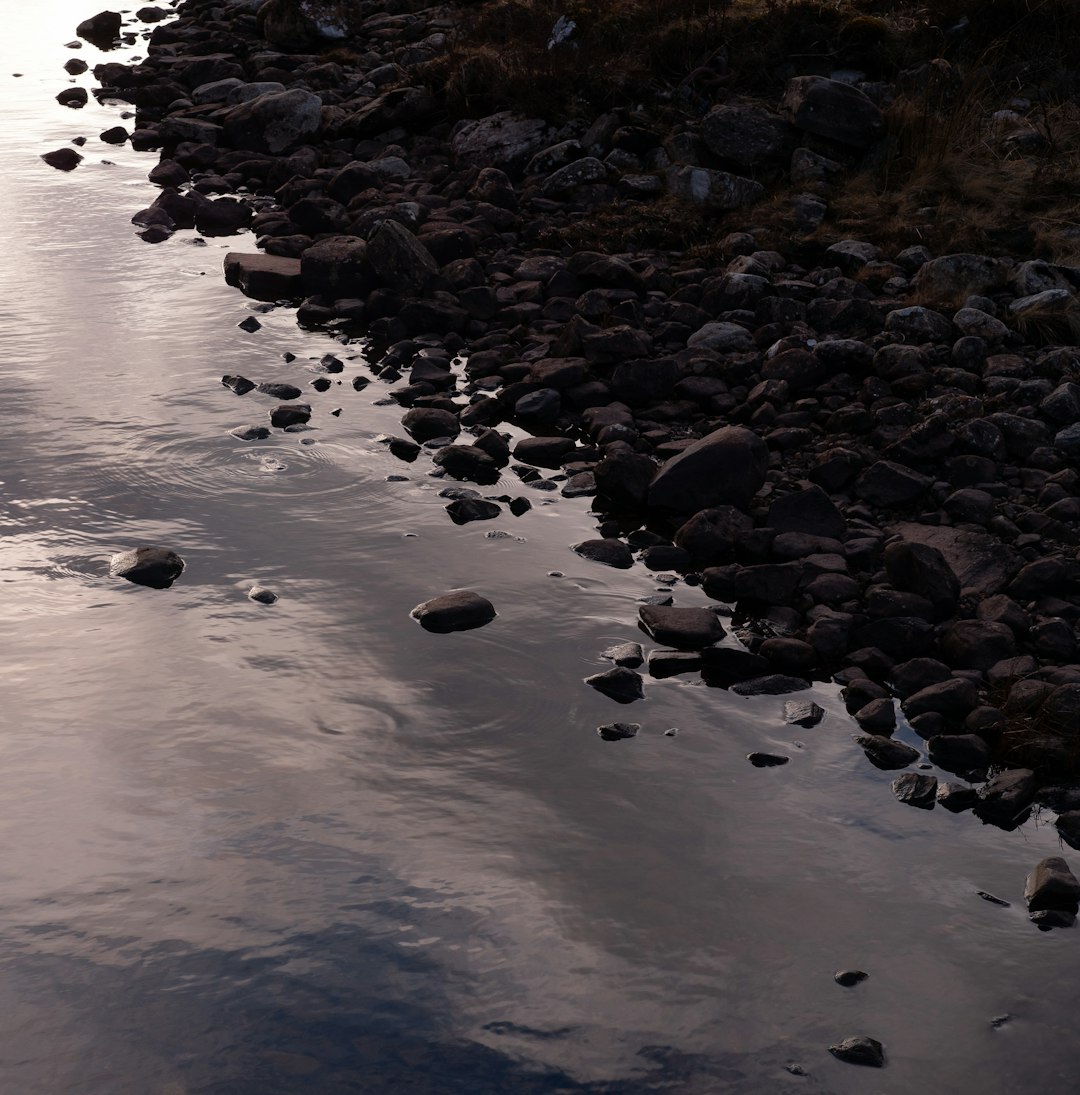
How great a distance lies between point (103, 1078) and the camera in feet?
10.1

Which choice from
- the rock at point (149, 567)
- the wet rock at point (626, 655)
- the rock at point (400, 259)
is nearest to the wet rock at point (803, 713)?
the wet rock at point (626, 655)

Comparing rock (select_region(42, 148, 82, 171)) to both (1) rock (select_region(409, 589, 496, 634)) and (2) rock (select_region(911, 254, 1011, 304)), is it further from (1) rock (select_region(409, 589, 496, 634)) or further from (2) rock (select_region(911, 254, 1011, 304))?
(1) rock (select_region(409, 589, 496, 634))

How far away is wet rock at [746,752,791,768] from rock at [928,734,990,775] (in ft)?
1.88

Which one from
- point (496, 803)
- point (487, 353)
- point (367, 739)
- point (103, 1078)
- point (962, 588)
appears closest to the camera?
point (103, 1078)

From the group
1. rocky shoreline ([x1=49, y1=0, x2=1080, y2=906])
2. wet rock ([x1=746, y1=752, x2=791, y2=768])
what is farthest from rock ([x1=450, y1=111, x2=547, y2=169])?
wet rock ([x1=746, y1=752, x2=791, y2=768])

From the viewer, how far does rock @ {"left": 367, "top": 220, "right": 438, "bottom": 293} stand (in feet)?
28.2

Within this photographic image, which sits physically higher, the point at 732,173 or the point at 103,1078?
the point at 732,173

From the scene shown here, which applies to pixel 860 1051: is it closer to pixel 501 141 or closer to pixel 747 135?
pixel 747 135

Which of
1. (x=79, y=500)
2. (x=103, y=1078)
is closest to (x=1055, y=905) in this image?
(x=103, y=1078)

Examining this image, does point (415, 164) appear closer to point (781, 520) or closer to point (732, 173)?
point (732, 173)

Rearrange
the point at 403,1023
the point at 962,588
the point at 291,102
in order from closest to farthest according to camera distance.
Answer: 1. the point at 403,1023
2. the point at 962,588
3. the point at 291,102

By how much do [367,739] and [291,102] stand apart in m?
9.87

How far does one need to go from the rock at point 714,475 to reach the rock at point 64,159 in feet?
30.6

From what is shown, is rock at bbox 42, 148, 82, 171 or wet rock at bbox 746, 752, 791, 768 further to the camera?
rock at bbox 42, 148, 82, 171
